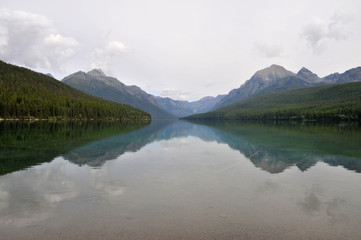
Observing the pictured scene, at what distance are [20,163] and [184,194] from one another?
19137 millimetres

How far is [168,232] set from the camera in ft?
32.0

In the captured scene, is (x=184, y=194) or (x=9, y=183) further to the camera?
(x=9, y=183)

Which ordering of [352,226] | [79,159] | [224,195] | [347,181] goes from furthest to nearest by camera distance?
[79,159] < [347,181] < [224,195] < [352,226]

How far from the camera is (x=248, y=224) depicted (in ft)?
34.9

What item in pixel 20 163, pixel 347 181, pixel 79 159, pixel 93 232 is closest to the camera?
pixel 93 232

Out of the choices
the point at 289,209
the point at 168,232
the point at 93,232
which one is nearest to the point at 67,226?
the point at 93,232

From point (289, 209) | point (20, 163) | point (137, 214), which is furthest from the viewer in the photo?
point (20, 163)

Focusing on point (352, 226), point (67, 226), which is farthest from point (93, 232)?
point (352, 226)

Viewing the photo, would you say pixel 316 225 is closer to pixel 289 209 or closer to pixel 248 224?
pixel 289 209

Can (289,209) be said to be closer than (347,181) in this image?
Yes

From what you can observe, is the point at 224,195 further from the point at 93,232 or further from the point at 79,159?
the point at 79,159

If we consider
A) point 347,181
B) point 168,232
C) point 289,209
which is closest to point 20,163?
point 168,232

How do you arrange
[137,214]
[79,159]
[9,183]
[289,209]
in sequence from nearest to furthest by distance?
[137,214], [289,209], [9,183], [79,159]

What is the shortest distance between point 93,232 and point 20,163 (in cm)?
1913
